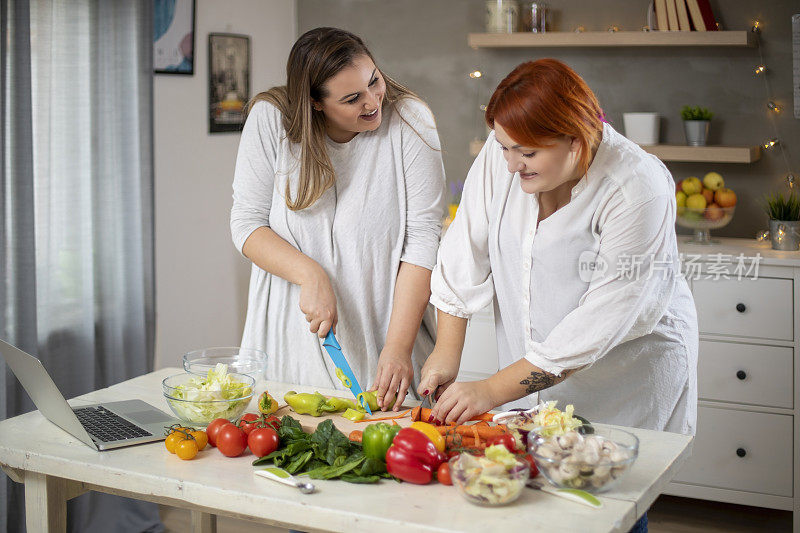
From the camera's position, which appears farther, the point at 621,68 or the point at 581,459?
the point at 621,68

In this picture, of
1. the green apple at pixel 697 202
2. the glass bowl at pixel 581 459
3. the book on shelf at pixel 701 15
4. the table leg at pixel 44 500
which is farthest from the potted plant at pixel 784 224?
the table leg at pixel 44 500

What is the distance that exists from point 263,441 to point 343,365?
0.37m

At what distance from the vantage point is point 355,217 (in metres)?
2.08

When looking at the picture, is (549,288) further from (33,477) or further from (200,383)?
(33,477)

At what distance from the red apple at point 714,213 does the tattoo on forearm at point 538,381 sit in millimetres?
1930

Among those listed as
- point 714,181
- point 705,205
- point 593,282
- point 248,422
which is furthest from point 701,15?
point 248,422

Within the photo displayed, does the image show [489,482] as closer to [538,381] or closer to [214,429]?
[538,381]

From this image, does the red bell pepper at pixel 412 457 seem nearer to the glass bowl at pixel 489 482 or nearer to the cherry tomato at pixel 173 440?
the glass bowl at pixel 489 482

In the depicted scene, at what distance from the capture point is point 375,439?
4.83ft

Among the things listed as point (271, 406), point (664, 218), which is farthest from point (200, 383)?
point (664, 218)

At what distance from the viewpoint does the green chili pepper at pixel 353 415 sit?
5.65 feet

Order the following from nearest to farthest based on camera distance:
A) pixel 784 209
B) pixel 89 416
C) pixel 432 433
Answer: pixel 432 433
pixel 89 416
pixel 784 209

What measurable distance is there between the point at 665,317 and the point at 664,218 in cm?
28

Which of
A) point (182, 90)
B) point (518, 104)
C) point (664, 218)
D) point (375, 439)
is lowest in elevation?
point (375, 439)
